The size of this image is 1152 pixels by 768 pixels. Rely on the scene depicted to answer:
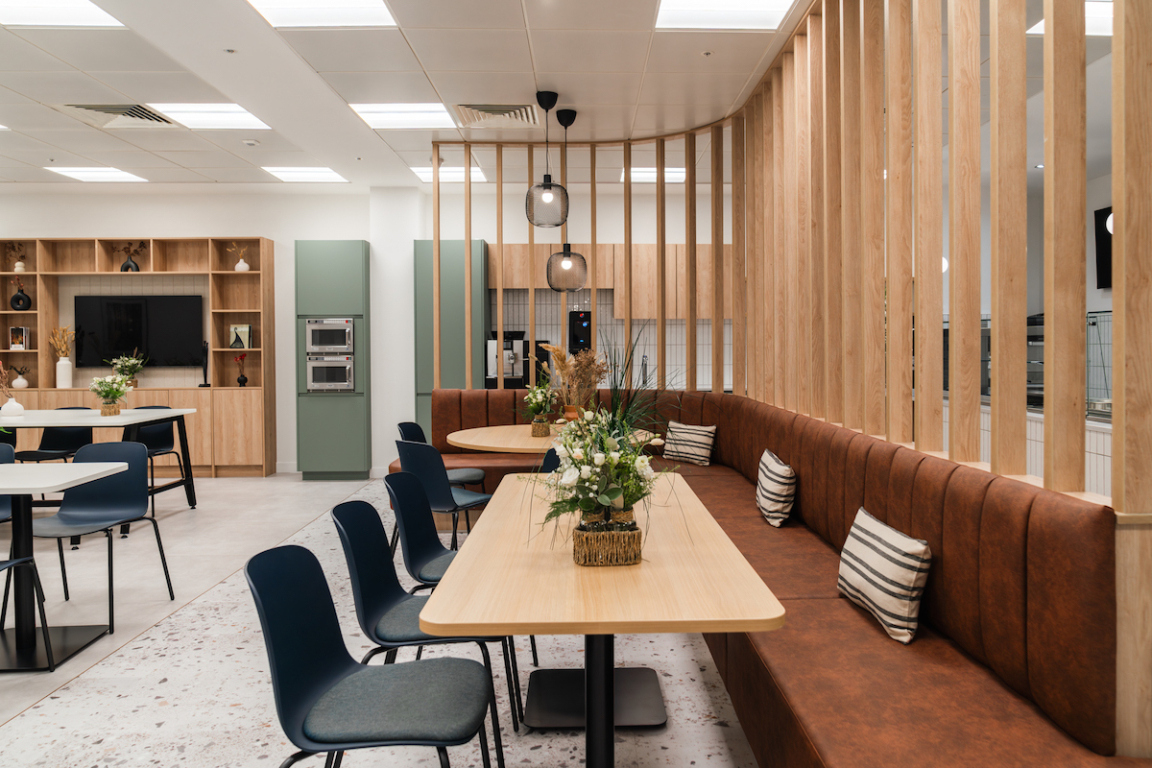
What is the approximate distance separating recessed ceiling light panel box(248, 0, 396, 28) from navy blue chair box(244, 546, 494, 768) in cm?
318

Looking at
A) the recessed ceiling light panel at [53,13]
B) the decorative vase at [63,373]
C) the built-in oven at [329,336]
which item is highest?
the recessed ceiling light panel at [53,13]

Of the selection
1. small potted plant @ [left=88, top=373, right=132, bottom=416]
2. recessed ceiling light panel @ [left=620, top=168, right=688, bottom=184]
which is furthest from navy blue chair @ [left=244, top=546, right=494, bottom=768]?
recessed ceiling light panel @ [left=620, top=168, right=688, bottom=184]

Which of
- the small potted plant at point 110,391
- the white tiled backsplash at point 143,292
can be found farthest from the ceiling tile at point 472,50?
the white tiled backsplash at point 143,292

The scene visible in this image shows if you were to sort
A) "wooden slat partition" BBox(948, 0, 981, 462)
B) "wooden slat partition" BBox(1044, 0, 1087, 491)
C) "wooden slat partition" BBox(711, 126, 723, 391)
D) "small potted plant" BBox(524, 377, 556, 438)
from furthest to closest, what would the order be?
"wooden slat partition" BBox(711, 126, 723, 391)
"small potted plant" BBox(524, 377, 556, 438)
"wooden slat partition" BBox(948, 0, 981, 462)
"wooden slat partition" BBox(1044, 0, 1087, 491)

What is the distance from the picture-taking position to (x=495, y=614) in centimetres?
148

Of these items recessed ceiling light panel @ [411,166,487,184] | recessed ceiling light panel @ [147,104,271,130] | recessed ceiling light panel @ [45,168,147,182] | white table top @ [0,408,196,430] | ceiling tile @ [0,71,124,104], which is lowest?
white table top @ [0,408,196,430]

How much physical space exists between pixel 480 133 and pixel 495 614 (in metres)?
5.07

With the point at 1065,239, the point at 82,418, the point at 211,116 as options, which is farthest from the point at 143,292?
the point at 1065,239

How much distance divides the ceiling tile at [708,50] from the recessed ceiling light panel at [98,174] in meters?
5.82

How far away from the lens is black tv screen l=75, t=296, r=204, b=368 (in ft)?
Result: 24.9

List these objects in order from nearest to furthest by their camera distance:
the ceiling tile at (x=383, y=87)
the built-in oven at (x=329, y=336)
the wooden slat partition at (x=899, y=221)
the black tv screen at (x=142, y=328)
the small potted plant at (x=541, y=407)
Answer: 1. the wooden slat partition at (x=899, y=221)
2. the small potted plant at (x=541, y=407)
3. the ceiling tile at (x=383, y=87)
4. the built-in oven at (x=329, y=336)
5. the black tv screen at (x=142, y=328)

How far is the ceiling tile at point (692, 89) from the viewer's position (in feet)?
14.9

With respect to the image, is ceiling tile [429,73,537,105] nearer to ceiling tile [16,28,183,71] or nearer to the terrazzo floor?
ceiling tile [16,28,183,71]

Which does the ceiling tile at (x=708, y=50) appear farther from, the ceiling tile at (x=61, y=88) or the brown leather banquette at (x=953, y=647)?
the ceiling tile at (x=61, y=88)
